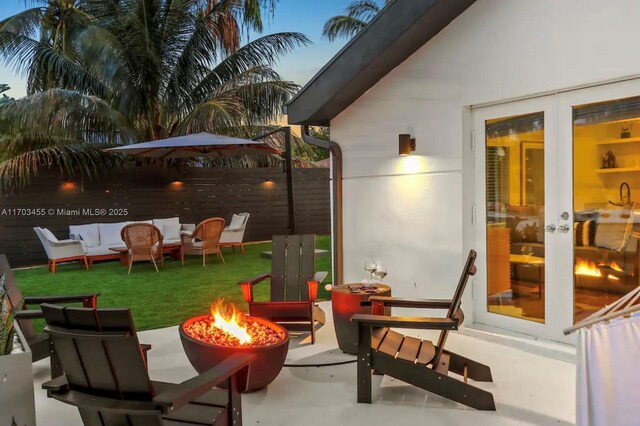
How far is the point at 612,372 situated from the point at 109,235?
11265mm

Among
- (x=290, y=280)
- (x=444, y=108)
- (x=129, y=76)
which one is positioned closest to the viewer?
(x=444, y=108)

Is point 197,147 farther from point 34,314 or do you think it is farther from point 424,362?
point 424,362

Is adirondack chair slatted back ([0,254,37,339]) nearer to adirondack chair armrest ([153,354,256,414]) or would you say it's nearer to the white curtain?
adirondack chair armrest ([153,354,256,414])

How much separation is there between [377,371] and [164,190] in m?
11.4

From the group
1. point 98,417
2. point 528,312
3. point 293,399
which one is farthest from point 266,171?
point 98,417

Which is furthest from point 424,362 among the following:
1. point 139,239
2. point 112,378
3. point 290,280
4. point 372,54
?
point 139,239

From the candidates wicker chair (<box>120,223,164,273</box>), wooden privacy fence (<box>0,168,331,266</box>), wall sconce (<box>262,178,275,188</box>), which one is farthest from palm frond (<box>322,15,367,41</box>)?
wicker chair (<box>120,223,164,273</box>)

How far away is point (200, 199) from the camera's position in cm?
1495

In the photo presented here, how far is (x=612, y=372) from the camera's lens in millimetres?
2457

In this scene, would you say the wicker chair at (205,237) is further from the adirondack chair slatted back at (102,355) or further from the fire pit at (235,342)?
the adirondack chair slatted back at (102,355)

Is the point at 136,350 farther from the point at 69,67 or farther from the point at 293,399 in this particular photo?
the point at 69,67

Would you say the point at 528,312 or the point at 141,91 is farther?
the point at 141,91

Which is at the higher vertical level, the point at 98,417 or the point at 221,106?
the point at 221,106

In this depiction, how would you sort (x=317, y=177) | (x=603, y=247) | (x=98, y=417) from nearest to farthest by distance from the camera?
(x=98, y=417)
(x=603, y=247)
(x=317, y=177)
